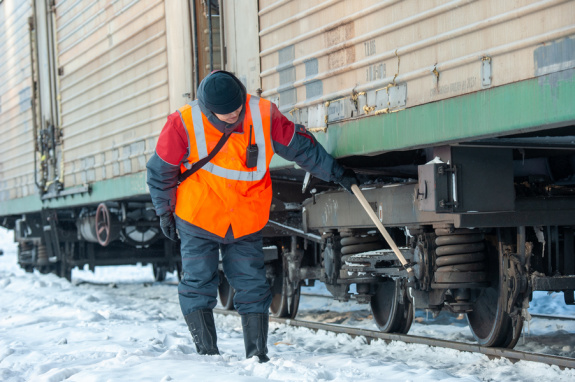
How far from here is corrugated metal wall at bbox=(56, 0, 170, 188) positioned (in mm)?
7930

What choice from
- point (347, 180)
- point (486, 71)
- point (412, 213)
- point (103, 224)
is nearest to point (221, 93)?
point (347, 180)

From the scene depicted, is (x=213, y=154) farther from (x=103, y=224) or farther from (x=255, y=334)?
(x=103, y=224)

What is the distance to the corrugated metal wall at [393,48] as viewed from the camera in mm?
3672

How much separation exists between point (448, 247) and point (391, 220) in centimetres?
46

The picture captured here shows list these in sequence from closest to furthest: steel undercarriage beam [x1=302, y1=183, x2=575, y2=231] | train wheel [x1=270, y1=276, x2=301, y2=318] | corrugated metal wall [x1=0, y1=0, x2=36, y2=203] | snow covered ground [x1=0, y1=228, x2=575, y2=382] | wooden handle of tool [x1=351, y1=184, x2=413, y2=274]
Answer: snow covered ground [x1=0, y1=228, x2=575, y2=382] → steel undercarriage beam [x1=302, y1=183, x2=575, y2=231] → wooden handle of tool [x1=351, y1=184, x2=413, y2=274] → train wheel [x1=270, y1=276, x2=301, y2=318] → corrugated metal wall [x1=0, y1=0, x2=36, y2=203]

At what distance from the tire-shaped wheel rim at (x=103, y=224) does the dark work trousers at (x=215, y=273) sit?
5.83m

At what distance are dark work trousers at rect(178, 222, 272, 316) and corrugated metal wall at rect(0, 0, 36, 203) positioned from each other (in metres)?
8.45

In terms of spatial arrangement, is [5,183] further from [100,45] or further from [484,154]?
[484,154]

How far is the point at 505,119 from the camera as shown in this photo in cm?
373

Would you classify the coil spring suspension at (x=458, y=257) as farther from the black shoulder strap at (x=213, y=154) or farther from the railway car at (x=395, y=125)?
the black shoulder strap at (x=213, y=154)

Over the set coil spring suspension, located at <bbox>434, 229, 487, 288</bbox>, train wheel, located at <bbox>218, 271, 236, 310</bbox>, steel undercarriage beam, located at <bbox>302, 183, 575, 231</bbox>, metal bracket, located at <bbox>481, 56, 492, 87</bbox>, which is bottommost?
train wheel, located at <bbox>218, 271, 236, 310</bbox>

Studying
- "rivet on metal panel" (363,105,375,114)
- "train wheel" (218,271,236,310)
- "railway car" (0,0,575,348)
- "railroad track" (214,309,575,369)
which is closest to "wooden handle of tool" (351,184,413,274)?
"railway car" (0,0,575,348)

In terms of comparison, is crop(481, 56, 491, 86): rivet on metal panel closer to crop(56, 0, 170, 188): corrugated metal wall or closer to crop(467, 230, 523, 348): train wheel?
crop(467, 230, 523, 348): train wheel

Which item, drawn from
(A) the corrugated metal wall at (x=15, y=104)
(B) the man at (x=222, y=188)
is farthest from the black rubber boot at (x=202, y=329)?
(A) the corrugated metal wall at (x=15, y=104)
